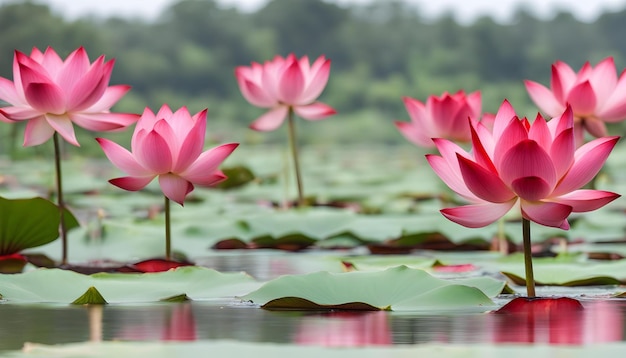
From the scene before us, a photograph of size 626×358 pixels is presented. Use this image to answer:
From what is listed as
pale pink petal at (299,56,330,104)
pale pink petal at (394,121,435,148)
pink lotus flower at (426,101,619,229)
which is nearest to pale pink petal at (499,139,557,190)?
pink lotus flower at (426,101,619,229)

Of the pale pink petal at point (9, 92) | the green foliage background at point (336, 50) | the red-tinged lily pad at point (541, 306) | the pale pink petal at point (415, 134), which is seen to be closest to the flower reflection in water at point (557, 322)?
the red-tinged lily pad at point (541, 306)

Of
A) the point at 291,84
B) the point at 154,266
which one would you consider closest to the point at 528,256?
the point at 154,266

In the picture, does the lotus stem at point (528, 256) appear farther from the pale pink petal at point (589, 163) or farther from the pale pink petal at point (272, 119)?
the pale pink petal at point (272, 119)

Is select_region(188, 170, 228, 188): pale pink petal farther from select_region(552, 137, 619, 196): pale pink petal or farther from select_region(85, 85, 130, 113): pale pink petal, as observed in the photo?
select_region(552, 137, 619, 196): pale pink petal

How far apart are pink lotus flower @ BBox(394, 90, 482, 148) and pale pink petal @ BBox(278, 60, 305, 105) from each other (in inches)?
8.8

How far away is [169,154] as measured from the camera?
40.2 inches

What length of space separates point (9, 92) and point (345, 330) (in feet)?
2.08

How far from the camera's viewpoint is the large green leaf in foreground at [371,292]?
826 mm

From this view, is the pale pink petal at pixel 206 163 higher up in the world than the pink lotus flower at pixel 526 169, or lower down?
higher up

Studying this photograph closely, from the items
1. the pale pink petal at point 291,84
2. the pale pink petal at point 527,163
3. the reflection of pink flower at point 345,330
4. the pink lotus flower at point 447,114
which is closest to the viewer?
the reflection of pink flower at point 345,330

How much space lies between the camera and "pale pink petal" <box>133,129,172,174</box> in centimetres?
100

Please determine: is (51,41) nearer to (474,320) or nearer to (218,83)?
(218,83)

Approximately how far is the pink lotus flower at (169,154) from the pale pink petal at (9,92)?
186 mm

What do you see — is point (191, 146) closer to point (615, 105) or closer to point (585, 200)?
point (585, 200)
